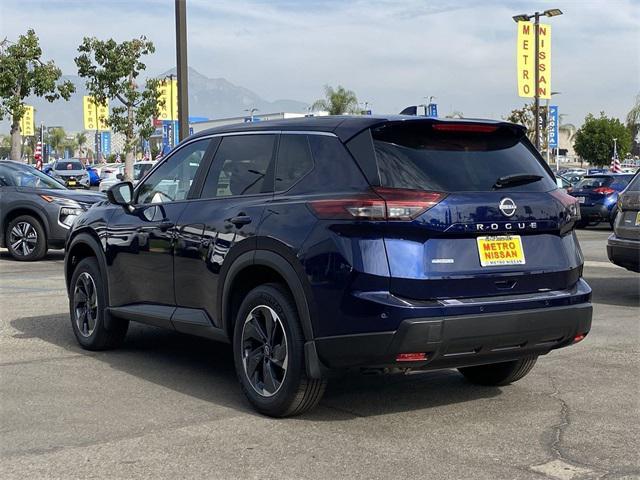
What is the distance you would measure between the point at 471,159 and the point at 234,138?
1.72 m

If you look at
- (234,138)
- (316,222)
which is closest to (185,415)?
(316,222)

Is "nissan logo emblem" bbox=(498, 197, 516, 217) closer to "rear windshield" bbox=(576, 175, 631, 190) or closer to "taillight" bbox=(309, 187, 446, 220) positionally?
"taillight" bbox=(309, 187, 446, 220)

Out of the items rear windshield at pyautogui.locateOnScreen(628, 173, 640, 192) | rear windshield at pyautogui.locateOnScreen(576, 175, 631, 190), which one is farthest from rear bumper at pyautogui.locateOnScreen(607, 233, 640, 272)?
rear windshield at pyautogui.locateOnScreen(576, 175, 631, 190)

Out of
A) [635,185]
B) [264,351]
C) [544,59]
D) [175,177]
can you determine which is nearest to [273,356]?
[264,351]

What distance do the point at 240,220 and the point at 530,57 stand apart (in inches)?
1311

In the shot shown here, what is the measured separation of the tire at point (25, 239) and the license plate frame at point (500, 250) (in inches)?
430

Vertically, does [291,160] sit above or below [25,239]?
above

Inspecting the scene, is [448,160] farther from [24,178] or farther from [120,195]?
[24,178]

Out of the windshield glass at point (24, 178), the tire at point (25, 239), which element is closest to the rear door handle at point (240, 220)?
the tire at point (25, 239)

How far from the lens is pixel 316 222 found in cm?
516

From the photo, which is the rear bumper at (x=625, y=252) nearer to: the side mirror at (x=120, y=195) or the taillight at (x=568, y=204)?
the taillight at (x=568, y=204)

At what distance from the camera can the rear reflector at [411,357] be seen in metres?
4.96

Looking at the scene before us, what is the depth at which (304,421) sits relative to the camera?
5.42m

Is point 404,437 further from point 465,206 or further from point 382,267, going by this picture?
point 465,206
